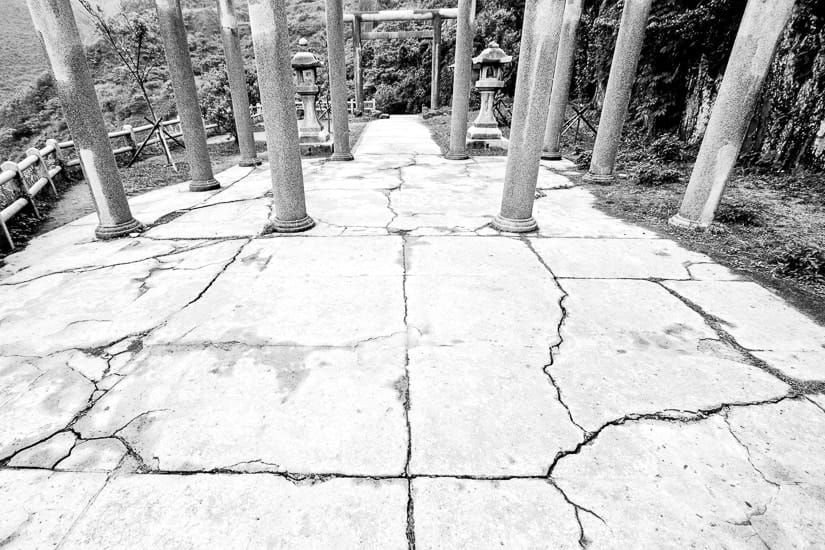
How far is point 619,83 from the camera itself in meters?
5.04

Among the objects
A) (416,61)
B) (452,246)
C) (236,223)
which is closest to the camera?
(452,246)

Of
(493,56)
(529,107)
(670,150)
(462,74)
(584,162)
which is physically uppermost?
(493,56)

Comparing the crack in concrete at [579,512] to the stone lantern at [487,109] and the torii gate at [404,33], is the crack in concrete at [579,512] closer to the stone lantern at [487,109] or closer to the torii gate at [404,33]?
the stone lantern at [487,109]

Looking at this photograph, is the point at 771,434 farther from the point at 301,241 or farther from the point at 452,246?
the point at 301,241

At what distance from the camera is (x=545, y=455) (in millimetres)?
1523

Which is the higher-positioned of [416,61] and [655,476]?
[416,61]

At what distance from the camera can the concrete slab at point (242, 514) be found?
1.24 metres

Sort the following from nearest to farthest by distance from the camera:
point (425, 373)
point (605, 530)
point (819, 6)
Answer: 1. point (605, 530)
2. point (425, 373)
3. point (819, 6)

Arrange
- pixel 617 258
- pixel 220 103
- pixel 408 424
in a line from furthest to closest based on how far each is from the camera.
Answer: pixel 220 103 < pixel 617 258 < pixel 408 424

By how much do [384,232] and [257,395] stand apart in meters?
2.25

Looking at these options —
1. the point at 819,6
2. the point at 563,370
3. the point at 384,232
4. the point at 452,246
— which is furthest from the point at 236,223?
the point at 819,6

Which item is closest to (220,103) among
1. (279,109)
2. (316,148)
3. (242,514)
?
(316,148)

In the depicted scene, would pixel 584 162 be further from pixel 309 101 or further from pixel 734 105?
pixel 309 101

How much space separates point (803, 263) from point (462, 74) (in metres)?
5.37
